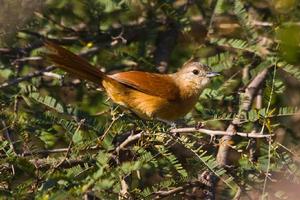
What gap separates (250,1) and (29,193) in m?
3.32

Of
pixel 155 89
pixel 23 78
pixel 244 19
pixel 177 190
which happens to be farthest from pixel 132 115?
pixel 177 190

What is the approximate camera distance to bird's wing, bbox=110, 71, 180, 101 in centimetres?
543

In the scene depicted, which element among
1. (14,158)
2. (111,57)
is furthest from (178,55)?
(14,158)

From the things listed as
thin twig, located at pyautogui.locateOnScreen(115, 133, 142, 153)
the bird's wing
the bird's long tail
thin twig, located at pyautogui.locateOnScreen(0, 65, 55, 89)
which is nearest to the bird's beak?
Answer: the bird's wing

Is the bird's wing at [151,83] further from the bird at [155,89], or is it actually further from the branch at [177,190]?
the branch at [177,190]

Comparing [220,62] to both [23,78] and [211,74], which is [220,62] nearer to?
[211,74]

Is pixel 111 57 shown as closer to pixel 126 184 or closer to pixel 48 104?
pixel 48 104

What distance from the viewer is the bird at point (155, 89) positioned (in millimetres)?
5434

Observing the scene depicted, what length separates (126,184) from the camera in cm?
378

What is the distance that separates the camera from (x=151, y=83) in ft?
18.2

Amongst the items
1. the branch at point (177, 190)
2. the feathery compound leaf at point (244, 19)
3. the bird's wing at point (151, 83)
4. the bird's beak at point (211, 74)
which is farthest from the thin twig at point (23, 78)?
the branch at point (177, 190)

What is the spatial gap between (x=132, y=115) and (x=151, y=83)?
1.04 feet

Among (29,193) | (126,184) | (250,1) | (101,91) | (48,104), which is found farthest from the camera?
(250,1)

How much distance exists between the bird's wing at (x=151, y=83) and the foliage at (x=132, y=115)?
0.70 feet
